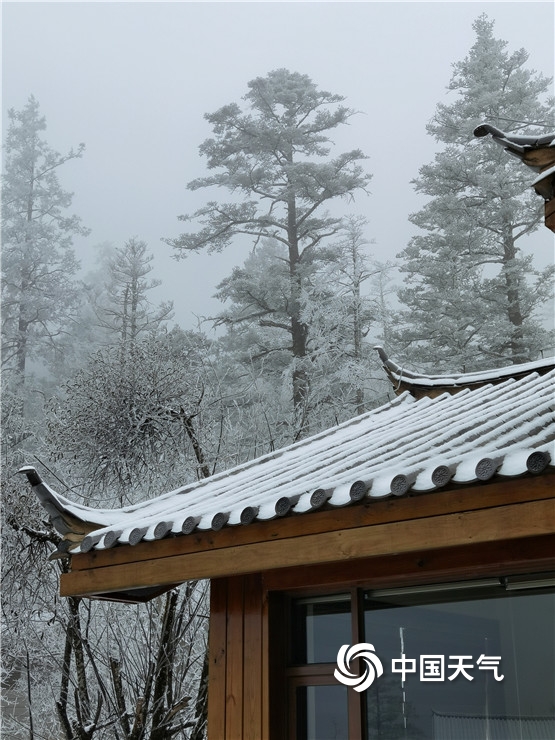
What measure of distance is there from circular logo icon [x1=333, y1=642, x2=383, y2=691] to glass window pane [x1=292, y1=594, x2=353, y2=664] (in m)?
0.04

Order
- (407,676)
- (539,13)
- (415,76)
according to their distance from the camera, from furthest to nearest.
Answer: (415,76) < (539,13) < (407,676)

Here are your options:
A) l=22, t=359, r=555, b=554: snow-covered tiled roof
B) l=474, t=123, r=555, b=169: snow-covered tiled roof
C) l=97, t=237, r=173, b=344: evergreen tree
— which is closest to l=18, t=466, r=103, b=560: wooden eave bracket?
l=22, t=359, r=555, b=554: snow-covered tiled roof

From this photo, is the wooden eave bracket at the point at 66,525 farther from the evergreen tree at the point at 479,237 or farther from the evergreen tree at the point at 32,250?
the evergreen tree at the point at 32,250

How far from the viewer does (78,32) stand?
61.3 meters

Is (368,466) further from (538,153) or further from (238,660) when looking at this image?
(538,153)

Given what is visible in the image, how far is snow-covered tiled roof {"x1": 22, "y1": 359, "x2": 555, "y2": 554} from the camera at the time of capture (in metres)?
2.89

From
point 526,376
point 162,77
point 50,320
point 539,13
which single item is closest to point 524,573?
point 526,376

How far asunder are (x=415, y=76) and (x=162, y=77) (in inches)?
775

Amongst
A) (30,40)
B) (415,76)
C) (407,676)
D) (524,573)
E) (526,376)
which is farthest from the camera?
(30,40)

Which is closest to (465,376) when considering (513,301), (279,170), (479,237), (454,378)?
(454,378)

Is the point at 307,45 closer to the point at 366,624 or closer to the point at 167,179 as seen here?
the point at 167,179

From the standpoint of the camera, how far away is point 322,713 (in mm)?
3664

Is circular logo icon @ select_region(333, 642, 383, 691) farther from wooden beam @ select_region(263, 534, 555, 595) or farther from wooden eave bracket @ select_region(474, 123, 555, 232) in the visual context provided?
wooden eave bracket @ select_region(474, 123, 555, 232)

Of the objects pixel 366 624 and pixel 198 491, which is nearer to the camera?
pixel 366 624
